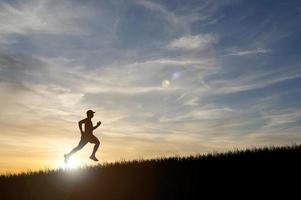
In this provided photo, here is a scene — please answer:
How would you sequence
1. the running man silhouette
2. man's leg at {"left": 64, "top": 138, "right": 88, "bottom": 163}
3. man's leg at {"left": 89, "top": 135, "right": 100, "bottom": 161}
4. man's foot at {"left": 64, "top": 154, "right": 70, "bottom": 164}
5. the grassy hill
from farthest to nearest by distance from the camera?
1. man's foot at {"left": 64, "top": 154, "right": 70, "bottom": 164}
2. man's leg at {"left": 64, "top": 138, "right": 88, "bottom": 163}
3. man's leg at {"left": 89, "top": 135, "right": 100, "bottom": 161}
4. the running man silhouette
5. the grassy hill

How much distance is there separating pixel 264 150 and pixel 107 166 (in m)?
5.35

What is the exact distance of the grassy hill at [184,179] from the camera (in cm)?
1215

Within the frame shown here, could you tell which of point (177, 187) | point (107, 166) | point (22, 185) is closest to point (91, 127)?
point (107, 166)

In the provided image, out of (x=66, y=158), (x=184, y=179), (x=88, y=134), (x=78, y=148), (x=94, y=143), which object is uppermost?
(x=88, y=134)

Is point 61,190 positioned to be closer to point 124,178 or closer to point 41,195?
point 41,195

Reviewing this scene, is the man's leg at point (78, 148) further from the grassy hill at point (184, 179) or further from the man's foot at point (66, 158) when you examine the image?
the grassy hill at point (184, 179)

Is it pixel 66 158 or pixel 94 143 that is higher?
pixel 94 143

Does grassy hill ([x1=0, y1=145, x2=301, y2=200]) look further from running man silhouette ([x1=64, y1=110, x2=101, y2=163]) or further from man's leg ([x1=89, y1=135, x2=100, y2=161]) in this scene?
running man silhouette ([x1=64, y1=110, x2=101, y2=163])

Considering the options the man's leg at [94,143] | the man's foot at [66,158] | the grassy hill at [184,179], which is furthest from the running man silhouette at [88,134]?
the grassy hill at [184,179]

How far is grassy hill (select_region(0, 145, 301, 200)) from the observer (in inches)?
478

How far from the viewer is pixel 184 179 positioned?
13430 millimetres

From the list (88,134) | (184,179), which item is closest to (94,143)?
(88,134)

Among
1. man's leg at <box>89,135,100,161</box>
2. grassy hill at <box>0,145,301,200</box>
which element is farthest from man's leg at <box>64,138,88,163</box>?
grassy hill at <box>0,145,301,200</box>

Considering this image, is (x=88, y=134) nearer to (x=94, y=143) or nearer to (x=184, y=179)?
(x=94, y=143)
